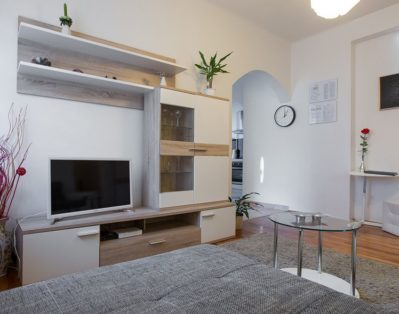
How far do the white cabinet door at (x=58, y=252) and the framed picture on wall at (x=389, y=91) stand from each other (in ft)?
12.8

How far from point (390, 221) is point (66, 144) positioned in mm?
3813

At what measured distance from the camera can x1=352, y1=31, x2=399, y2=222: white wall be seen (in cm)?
364

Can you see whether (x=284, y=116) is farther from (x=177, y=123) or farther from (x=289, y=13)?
(x=177, y=123)

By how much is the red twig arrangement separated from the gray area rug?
2072mm

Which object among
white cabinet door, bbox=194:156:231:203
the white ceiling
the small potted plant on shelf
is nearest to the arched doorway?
the white ceiling

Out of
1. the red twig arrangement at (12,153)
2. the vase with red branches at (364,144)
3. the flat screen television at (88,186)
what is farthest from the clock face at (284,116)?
the red twig arrangement at (12,153)

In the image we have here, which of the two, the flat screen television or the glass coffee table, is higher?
the flat screen television

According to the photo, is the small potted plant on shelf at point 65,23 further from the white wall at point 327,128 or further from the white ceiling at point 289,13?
the white wall at point 327,128

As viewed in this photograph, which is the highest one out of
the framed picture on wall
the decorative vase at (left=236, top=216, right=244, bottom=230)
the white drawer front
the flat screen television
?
the framed picture on wall

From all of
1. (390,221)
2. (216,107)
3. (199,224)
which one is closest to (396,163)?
(390,221)

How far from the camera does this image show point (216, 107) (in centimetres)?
309

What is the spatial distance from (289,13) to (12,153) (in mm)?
3677

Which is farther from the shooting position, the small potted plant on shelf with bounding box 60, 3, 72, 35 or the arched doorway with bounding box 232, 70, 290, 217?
the arched doorway with bounding box 232, 70, 290, 217

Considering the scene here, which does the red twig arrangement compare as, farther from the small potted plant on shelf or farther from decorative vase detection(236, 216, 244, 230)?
decorative vase detection(236, 216, 244, 230)
